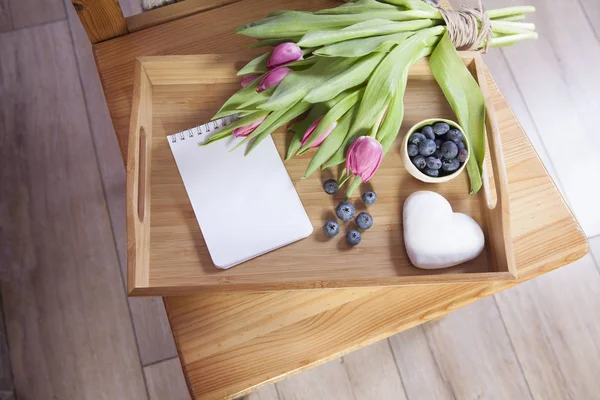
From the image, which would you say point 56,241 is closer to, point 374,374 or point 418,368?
point 374,374

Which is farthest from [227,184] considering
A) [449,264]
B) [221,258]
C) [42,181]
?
[42,181]

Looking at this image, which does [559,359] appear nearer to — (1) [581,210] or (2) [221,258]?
(1) [581,210]

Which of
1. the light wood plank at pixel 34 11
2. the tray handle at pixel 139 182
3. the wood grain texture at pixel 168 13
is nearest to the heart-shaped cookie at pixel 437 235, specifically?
the tray handle at pixel 139 182

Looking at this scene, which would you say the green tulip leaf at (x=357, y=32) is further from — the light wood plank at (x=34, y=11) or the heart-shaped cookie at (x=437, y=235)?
the light wood plank at (x=34, y=11)

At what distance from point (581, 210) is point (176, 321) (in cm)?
120

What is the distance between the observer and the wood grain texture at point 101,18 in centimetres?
84

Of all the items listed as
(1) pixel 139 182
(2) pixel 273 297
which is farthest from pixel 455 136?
(1) pixel 139 182

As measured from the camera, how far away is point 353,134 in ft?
2.46

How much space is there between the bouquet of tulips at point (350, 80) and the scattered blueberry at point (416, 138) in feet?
0.09

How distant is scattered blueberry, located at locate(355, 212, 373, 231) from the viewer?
0.77 metres

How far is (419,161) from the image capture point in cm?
78

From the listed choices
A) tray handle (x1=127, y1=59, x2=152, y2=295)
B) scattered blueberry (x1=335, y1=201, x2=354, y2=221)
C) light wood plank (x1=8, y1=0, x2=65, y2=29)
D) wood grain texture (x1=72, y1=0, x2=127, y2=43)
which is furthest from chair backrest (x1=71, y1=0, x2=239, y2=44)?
light wood plank (x1=8, y1=0, x2=65, y2=29)

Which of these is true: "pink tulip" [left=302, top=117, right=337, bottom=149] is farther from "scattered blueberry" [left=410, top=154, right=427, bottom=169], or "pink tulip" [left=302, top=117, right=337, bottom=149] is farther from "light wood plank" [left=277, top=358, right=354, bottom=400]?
"light wood plank" [left=277, top=358, right=354, bottom=400]

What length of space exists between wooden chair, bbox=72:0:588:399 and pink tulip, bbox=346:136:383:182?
8.3 inches
